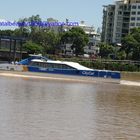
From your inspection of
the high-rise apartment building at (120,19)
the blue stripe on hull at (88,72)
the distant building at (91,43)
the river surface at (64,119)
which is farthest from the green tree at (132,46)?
the river surface at (64,119)

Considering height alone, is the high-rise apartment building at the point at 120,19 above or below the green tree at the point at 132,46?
above

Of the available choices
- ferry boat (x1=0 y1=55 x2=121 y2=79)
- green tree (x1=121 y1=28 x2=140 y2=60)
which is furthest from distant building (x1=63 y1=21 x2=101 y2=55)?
ferry boat (x1=0 y1=55 x2=121 y2=79)

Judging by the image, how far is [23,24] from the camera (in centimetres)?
13312

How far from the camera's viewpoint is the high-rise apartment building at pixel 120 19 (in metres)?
158

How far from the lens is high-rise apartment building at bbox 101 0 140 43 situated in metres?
158

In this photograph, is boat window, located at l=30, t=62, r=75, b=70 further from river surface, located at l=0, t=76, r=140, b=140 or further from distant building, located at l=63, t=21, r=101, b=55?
distant building, located at l=63, t=21, r=101, b=55

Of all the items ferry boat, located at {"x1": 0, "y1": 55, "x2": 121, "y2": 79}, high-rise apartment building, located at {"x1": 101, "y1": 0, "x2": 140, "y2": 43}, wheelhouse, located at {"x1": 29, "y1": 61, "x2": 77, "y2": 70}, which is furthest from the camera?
high-rise apartment building, located at {"x1": 101, "y1": 0, "x2": 140, "y2": 43}

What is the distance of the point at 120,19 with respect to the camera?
160m

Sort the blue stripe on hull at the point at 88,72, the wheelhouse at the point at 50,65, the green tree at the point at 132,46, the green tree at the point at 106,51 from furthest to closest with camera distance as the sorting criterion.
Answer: the green tree at the point at 106,51 < the green tree at the point at 132,46 < the wheelhouse at the point at 50,65 < the blue stripe on hull at the point at 88,72

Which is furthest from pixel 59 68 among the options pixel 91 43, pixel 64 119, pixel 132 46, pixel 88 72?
pixel 91 43

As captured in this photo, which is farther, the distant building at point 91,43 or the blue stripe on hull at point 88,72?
the distant building at point 91,43

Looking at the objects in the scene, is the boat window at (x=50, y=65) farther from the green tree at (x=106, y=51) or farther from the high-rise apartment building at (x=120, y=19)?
the high-rise apartment building at (x=120, y=19)

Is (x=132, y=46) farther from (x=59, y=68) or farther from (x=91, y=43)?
(x=59, y=68)

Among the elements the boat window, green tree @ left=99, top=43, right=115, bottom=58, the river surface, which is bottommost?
the river surface
